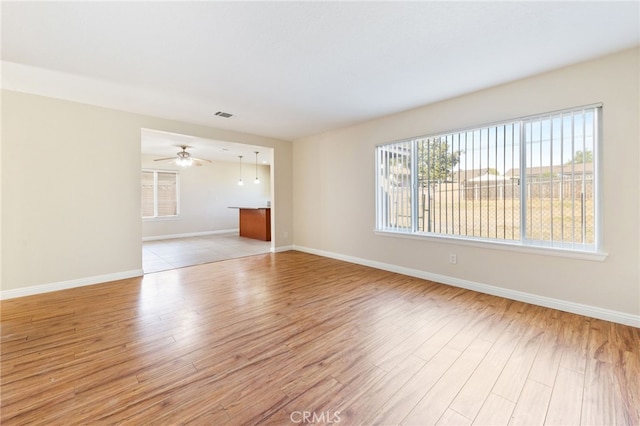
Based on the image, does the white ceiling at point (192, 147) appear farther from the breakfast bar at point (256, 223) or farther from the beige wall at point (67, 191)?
the breakfast bar at point (256, 223)

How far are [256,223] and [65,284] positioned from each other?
4571mm

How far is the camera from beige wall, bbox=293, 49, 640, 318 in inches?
93.9

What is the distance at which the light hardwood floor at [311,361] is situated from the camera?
4.73ft

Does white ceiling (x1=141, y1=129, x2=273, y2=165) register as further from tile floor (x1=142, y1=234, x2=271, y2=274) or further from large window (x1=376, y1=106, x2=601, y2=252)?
large window (x1=376, y1=106, x2=601, y2=252)

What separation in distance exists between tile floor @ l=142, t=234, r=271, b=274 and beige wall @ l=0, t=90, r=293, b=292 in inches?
32.5

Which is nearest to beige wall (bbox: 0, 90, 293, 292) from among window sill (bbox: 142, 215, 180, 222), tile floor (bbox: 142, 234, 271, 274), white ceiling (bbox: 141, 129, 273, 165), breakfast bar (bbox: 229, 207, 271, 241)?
tile floor (bbox: 142, 234, 271, 274)

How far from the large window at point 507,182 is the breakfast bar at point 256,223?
4.24 meters

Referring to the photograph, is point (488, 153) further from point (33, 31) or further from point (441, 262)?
point (33, 31)

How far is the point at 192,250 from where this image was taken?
605 centimetres

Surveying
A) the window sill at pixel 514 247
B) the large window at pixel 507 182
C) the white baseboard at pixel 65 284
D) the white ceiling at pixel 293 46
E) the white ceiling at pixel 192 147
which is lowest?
the white baseboard at pixel 65 284

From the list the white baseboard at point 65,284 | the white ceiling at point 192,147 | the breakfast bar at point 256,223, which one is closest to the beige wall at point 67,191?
the white baseboard at point 65,284

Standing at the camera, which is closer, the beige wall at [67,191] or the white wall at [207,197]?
the beige wall at [67,191]

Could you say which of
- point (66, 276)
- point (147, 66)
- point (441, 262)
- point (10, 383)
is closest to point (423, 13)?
point (147, 66)

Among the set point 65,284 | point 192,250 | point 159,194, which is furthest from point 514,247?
point 159,194
